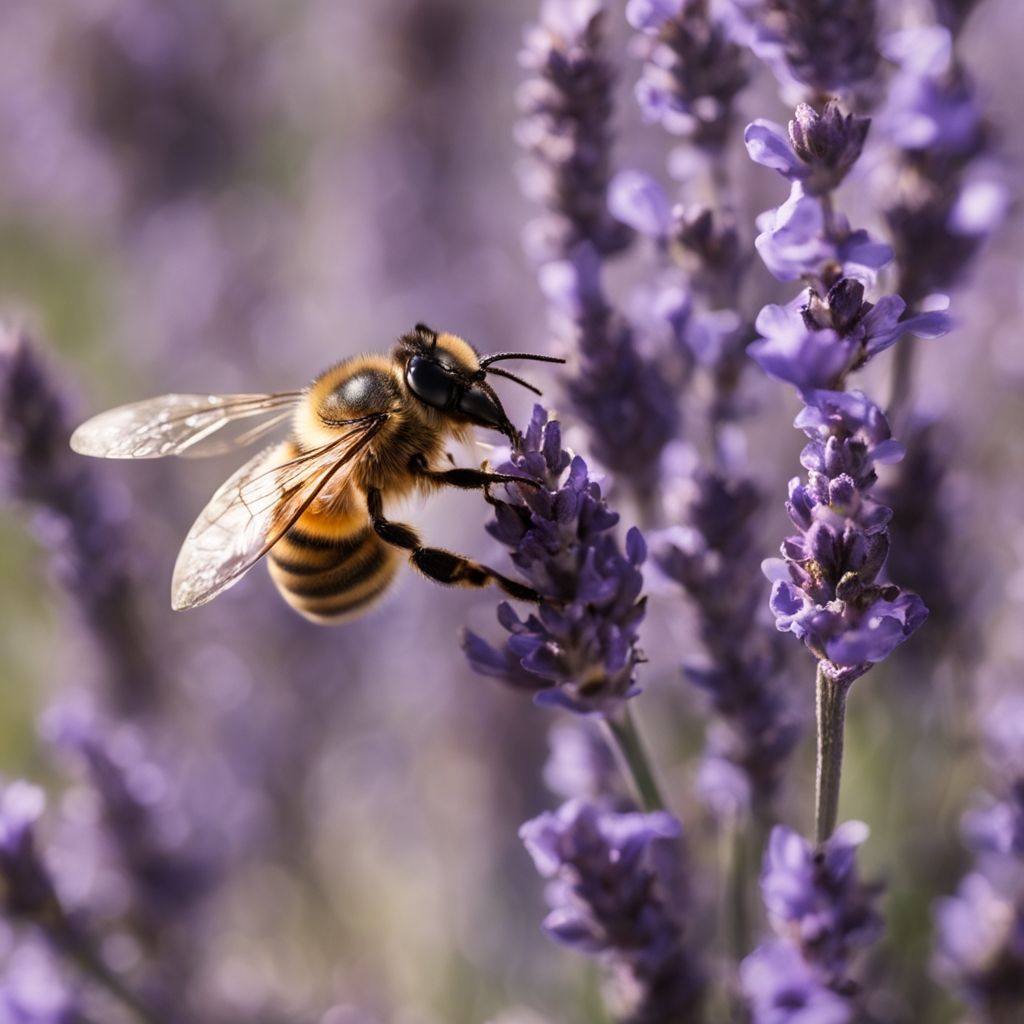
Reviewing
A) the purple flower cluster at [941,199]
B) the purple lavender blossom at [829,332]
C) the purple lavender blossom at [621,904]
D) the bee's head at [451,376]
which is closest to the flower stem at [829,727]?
the purple lavender blossom at [621,904]

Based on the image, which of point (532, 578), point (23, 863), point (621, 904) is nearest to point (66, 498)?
point (23, 863)

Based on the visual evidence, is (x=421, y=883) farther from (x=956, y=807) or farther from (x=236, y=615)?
(x=956, y=807)

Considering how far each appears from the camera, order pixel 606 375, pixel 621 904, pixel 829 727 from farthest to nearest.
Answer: pixel 606 375 → pixel 621 904 → pixel 829 727

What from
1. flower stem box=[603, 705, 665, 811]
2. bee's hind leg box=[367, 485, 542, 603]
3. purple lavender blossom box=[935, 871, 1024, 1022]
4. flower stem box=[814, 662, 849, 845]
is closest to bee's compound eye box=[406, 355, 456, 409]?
bee's hind leg box=[367, 485, 542, 603]

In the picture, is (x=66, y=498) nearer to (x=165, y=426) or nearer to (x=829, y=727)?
(x=165, y=426)

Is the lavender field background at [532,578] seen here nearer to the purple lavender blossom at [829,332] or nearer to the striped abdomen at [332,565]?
the purple lavender blossom at [829,332]

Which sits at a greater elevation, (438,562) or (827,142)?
(827,142)
